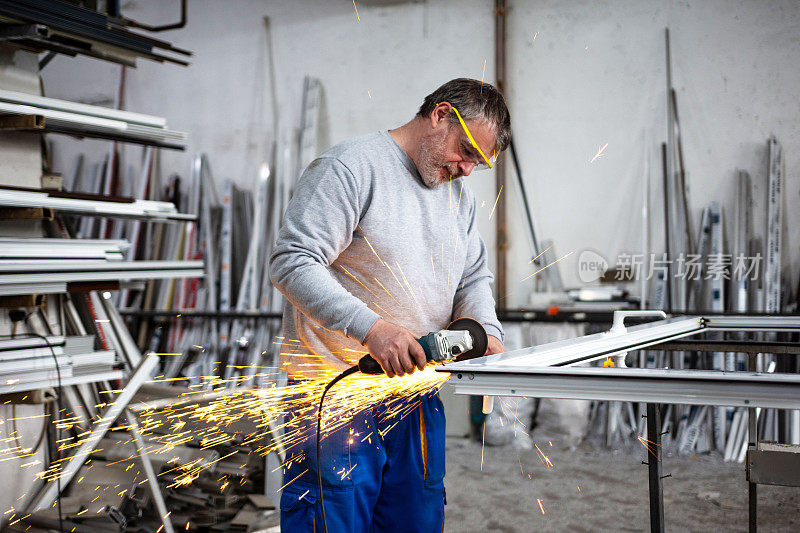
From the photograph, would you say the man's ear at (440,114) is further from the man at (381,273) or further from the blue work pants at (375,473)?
the blue work pants at (375,473)

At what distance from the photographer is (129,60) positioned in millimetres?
3254

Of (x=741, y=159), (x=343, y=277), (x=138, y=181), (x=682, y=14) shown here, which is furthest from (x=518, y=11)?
(x=343, y=277)

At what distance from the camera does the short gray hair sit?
1.95 meters

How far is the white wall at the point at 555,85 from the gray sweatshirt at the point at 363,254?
3.27 metres

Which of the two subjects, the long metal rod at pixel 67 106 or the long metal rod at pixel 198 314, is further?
the long metal rod at pixel 198 314

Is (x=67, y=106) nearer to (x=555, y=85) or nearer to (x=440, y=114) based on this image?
(x=440, y=114)

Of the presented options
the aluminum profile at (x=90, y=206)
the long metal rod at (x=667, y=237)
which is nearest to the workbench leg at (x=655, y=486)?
Answer: the aluminum profile at (x=90, y=206)

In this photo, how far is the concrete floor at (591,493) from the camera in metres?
3.42

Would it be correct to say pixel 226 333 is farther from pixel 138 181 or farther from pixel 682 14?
pixel 682 14

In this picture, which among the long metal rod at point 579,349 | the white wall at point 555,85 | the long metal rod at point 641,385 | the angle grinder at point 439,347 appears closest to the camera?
the long metal rod at point 641,385

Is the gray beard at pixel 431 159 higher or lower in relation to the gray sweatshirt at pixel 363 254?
higher

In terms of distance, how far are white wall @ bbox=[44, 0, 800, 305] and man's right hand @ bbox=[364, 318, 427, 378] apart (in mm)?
3832

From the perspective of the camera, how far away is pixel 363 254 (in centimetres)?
195

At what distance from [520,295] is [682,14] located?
2.27 metres
